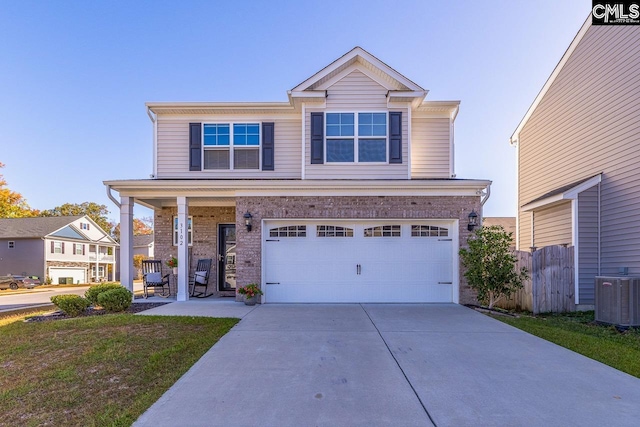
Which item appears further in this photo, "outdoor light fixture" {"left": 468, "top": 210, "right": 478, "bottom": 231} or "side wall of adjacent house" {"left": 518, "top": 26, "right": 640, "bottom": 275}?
"outdoor light fixture" {"left": 468, "top": 210, "right": 478, "bottom": 231}

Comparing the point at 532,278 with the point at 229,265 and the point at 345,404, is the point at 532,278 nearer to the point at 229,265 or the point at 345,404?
the point at 345,404

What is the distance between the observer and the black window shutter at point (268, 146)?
10258 millimetres

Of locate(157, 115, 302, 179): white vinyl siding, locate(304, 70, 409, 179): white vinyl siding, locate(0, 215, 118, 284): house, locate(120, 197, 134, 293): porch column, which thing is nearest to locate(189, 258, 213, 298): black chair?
locate(120, 197, 134, 293): porch column

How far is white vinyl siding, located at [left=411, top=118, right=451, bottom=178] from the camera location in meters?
10.5

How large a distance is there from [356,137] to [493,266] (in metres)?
4.84

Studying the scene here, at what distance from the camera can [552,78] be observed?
11.2 metres

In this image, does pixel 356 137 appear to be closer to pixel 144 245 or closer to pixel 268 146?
pixel 268 146

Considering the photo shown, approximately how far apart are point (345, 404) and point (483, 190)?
736 cm

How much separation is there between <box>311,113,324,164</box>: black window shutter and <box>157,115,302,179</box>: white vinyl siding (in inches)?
31.9

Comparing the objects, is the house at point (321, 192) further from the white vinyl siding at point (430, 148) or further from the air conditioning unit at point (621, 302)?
the air conditioning unit at point (621, 302)

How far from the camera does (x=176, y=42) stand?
1395 centimetres

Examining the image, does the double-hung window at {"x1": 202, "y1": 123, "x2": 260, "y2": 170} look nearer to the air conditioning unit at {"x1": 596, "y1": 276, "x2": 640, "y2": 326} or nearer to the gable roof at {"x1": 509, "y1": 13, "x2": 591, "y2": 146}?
the air conditioning unit at {"x1": 596, "y1": 276, "x2": 640, "y2": 326}

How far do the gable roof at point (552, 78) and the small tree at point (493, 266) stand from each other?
6436mm

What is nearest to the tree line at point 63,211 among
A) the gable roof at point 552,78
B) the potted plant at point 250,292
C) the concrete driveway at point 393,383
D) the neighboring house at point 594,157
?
the potted plant at point 250,292
